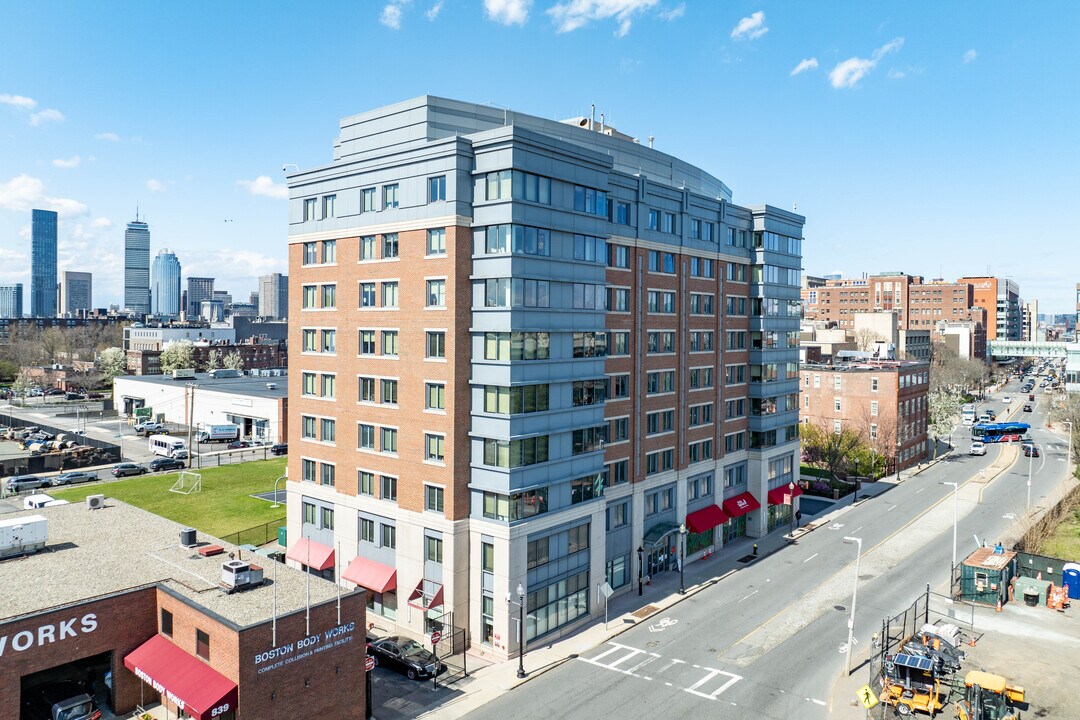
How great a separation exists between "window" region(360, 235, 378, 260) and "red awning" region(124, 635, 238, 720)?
22300 mm

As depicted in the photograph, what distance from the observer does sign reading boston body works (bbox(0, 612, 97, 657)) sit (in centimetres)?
2750

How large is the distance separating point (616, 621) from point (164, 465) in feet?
212

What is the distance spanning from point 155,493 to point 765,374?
60168 millimetres

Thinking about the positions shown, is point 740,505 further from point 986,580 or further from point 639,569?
point 986,580

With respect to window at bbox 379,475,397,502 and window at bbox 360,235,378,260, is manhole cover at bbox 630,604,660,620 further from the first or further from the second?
window at bbox 360,235,378,260

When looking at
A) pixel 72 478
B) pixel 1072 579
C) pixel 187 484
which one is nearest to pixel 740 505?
pixel 1072 579

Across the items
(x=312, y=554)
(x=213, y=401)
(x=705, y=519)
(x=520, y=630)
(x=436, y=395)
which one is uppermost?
(x=436, y=395)

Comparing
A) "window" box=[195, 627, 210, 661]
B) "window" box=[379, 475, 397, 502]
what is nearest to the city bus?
"window" box=[379, 475, 397, 502]

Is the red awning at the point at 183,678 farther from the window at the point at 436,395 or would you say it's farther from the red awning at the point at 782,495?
the red awning at the point at 782,495

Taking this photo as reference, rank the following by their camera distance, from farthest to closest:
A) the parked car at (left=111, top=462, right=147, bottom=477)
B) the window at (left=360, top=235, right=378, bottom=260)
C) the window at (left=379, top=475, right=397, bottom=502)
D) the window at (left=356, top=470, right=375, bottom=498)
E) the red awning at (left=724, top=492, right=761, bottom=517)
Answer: the parked car at (left=111, top=462, right=147, bottom=477) < the red awning at (left=724, top=492, right=761, bottom=517) < the window at (left=356, top=470, right=375, bottom=498) < the window at (left=360, top=235, right=378, bottom=260) < the window at (left=379, top=475, right=397, bottom=502)

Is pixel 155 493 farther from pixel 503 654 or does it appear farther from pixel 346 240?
pixel 503 654

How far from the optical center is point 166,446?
91.1 metres

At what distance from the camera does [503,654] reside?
37.1m

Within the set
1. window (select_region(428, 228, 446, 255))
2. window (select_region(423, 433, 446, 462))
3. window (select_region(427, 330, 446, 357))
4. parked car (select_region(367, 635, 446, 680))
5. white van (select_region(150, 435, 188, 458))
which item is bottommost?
parked car (select_region(367, 635, 446, 680))
